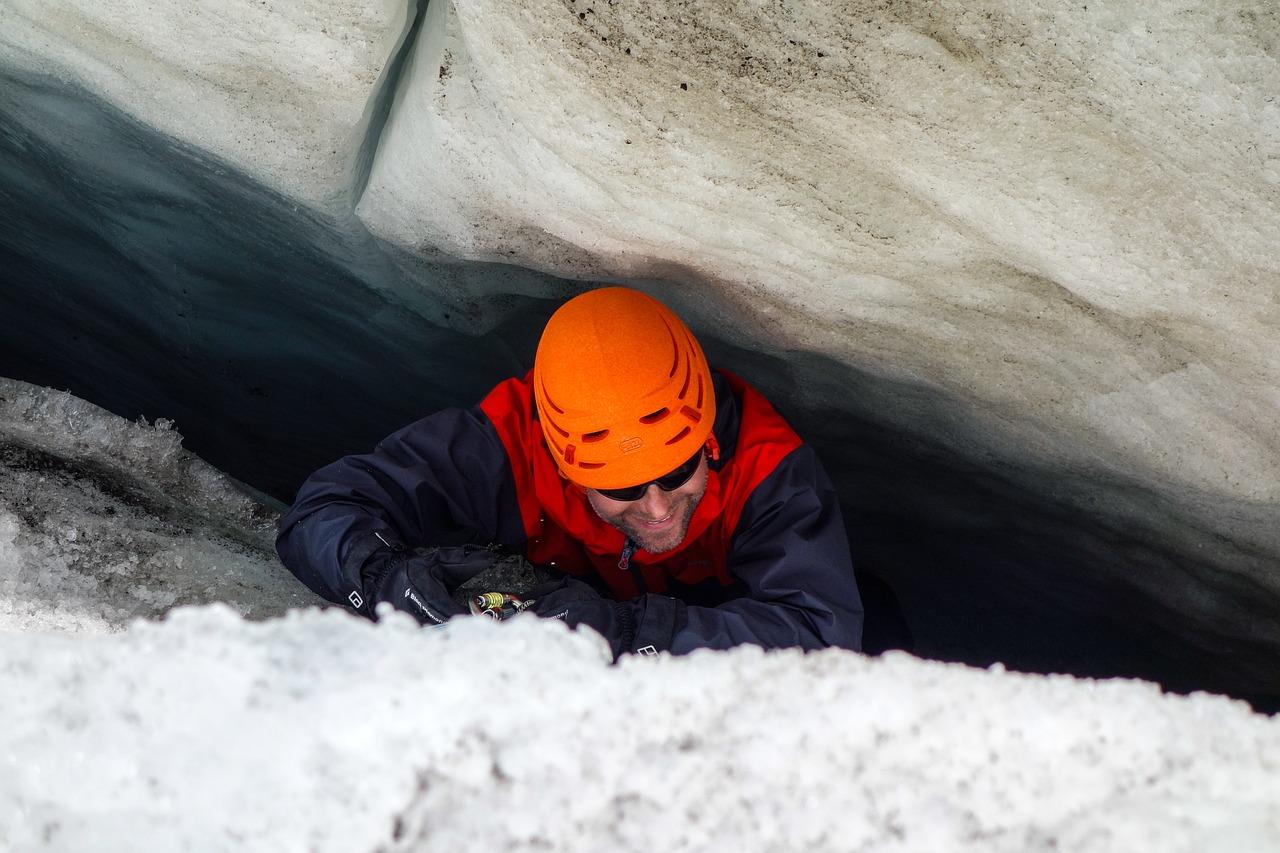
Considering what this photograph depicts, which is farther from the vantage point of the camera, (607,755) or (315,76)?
(315,76)

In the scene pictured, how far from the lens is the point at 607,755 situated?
31.9 inches

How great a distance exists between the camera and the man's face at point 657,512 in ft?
6.32

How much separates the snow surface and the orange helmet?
92 cm

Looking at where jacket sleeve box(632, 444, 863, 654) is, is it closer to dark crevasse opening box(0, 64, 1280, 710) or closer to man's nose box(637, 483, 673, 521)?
man's nose box(637, 483, 673, 521)

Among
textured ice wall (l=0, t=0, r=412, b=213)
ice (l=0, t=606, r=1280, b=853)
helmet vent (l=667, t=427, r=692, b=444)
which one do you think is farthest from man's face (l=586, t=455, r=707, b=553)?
ice (l=0, t=606, r=1280, b=853)

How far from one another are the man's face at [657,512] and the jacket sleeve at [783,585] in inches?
4.9

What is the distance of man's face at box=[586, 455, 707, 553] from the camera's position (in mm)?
1928

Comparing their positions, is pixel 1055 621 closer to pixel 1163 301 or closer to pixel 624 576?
pixel 624 576

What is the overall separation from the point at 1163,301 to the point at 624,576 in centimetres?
133

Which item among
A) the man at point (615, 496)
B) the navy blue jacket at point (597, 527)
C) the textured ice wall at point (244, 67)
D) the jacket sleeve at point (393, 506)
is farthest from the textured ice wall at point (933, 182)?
the jacket sleeve at point (393, 506)

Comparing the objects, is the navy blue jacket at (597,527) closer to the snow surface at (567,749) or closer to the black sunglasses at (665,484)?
the black sunglasses at (665,484)

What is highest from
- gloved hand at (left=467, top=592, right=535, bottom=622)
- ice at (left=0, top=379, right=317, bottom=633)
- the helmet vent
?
the helmet vent

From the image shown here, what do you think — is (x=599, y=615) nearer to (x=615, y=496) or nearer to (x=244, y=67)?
(x=615, y=496)

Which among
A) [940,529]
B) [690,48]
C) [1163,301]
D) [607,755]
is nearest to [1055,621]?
[940,529]
